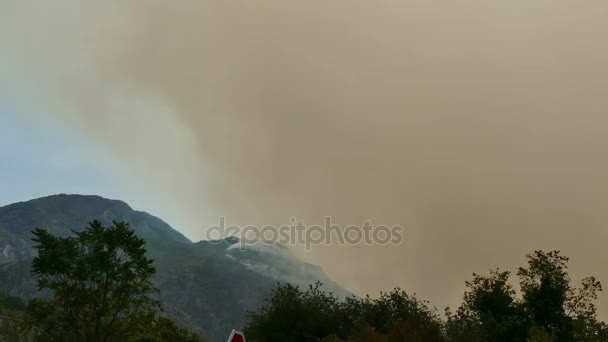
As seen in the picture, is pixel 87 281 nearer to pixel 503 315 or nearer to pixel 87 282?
pixel 87 282

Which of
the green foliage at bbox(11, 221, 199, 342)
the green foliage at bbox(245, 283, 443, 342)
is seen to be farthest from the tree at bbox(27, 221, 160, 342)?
the green foliage at bbox(245, 283, 443, 342)

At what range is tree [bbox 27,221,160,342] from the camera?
49.2 meters

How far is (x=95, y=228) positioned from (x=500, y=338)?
6038cm

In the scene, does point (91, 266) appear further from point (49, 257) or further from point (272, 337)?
point (272, 337)

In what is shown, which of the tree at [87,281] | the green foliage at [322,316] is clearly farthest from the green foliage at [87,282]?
the green foliage at [322,316]

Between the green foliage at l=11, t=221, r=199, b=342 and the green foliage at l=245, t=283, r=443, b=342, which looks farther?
the green foliage at l=245, t=283, r=443, b=342

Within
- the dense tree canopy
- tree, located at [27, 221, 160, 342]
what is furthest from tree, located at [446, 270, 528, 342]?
tree, located at [27, 221, 160, 342]

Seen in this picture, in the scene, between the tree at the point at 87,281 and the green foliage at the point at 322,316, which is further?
the green foliage at the point at 322,316

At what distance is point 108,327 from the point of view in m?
51.5

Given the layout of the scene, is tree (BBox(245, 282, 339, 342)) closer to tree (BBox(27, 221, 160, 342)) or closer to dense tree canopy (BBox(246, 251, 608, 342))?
dense tree canopy (BBox(246, 251, 608, 342))

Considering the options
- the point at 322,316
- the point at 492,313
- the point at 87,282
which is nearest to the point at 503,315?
the point at 492,313

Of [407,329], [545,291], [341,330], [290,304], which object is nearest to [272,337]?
[290,304]

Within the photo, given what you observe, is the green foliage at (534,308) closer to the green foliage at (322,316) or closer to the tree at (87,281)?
the green foliage at (322,316)

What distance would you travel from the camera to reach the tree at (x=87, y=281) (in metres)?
49.2
